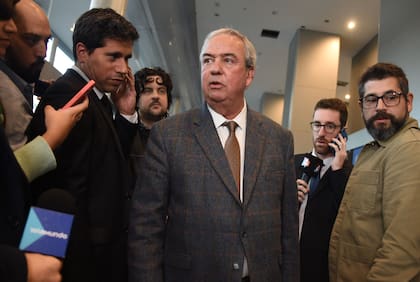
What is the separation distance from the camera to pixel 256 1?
6.95 meters

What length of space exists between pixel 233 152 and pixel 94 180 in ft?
1.98

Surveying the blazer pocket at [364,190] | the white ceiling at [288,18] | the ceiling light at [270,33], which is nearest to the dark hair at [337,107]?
the blazer pocket at [364,190]

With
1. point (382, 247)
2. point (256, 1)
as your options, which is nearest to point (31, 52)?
point (382, 247)

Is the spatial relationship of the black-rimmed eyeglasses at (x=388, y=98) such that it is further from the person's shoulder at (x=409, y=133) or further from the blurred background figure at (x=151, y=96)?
the blurred background figure at (x=151, y=96)

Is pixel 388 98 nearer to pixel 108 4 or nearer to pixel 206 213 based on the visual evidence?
pixel 206 213

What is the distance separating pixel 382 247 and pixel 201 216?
2.75 ft

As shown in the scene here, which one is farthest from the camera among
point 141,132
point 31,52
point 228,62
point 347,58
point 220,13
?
point 347,58

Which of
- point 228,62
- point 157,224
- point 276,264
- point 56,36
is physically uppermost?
point 56,36

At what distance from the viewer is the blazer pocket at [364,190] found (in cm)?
171

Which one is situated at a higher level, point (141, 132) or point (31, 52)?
point (31, 52)

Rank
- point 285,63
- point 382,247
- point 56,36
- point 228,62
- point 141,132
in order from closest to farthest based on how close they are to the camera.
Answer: point 382,247 < point 228,62 < point 141,132 < point 56,36 < point 285,63

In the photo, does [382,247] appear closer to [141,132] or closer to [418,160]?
[418,160]

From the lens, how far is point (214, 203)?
138 cm

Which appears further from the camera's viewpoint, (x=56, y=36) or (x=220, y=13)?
(x=220, y=13)
